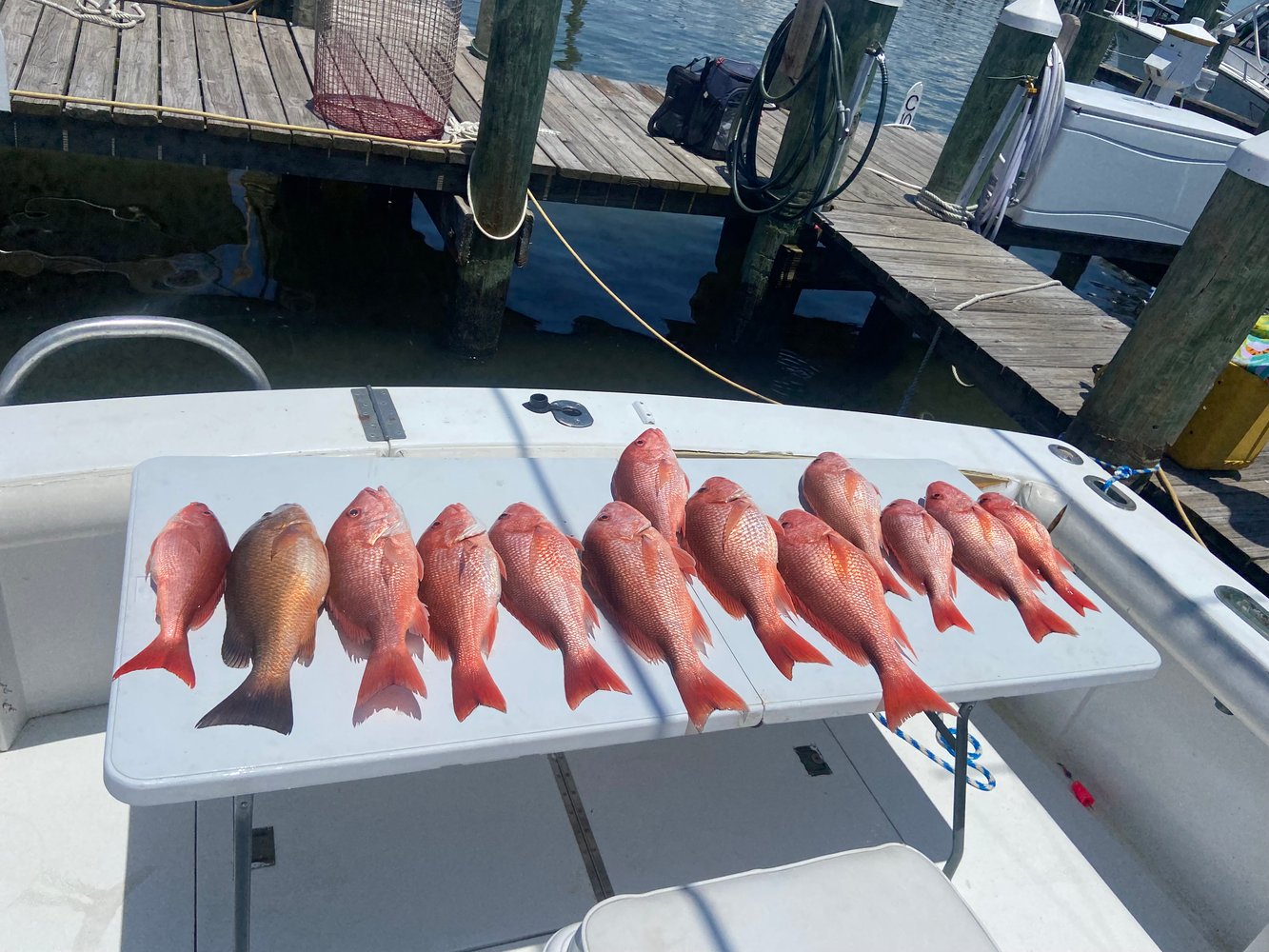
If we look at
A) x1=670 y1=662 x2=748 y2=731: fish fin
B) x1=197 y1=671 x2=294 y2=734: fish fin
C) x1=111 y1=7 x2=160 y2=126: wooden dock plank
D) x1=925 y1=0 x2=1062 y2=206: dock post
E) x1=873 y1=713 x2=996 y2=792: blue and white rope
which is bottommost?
x1=873 y1=713 x2=996 y2=792: blue and white rope

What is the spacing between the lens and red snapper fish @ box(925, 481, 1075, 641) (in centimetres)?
226

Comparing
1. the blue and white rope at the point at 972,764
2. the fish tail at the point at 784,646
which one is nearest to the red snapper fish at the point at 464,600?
the fish tail at the point at 784,646

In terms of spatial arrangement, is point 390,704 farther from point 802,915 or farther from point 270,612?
point 802,915

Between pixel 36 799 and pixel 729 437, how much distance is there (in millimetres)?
2110

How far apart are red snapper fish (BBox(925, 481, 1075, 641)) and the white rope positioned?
22.0 ft

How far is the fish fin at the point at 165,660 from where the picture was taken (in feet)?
5.21

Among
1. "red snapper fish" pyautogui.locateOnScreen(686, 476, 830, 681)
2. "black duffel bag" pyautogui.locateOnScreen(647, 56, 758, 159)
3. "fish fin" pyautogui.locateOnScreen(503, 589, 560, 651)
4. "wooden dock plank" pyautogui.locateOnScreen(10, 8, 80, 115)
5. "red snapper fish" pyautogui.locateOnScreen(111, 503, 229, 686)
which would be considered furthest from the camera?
"black duffel bag" pyautogui.locateOnScreen(647, 56, 758, 159)

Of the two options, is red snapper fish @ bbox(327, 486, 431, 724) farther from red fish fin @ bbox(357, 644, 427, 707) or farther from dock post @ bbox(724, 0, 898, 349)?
dock post @ bbox(724, 0, 898, 349)

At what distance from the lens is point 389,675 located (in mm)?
1662

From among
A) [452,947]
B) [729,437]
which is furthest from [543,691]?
[729,437]

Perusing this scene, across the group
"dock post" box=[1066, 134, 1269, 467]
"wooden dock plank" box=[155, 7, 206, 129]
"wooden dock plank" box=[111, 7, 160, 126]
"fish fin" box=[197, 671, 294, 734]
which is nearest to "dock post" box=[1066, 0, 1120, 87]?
"dock post" box=[1066, 134, 1269, 467]

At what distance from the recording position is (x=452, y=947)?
2.19 meters

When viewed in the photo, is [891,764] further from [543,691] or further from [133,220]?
[133,220]

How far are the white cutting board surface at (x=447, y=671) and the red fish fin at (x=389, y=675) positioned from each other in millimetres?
29
